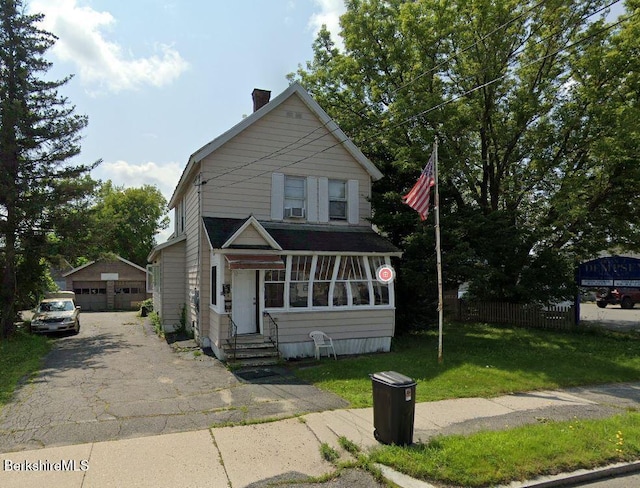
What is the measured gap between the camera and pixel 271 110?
15.0m

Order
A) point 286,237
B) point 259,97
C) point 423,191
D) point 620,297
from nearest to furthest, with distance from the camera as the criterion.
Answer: point 423,191 → point 286,237 → point 259,97 → point 620,297

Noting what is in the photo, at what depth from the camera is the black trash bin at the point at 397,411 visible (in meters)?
6.27

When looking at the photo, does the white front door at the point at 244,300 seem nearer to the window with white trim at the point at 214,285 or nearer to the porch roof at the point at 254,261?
the window with white trim at the point at 214,285

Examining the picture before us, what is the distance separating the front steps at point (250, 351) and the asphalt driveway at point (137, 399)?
52 cm

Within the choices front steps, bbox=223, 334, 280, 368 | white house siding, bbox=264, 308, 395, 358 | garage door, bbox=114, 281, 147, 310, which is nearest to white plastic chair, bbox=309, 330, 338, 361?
white house siding, bbox=264, 308, 395, 358

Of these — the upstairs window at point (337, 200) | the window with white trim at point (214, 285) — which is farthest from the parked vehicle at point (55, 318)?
the upstairs window at point (337, 200)

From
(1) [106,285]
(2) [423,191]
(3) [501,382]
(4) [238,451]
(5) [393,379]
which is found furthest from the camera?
(1) [106,285]

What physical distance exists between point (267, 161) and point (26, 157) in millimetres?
10934

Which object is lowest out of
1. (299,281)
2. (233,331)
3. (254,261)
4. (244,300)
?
(233,331)

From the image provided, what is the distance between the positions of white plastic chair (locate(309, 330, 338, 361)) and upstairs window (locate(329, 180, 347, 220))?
445cm

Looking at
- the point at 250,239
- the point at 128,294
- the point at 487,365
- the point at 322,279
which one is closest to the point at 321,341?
the point at 322,279

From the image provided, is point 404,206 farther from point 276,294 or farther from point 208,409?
point 208,409

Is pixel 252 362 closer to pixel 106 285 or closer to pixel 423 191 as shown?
pixel 423 191

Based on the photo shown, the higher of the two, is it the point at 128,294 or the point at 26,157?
the point at 26,157
